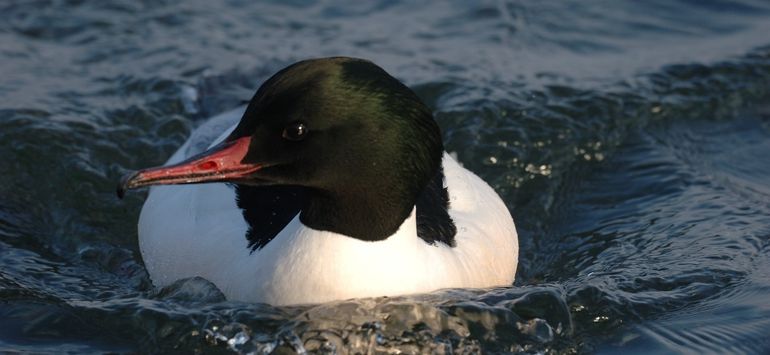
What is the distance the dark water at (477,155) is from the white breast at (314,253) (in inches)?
3.3

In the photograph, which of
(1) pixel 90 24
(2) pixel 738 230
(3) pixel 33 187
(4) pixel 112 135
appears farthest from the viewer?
(1) pixel 90 24

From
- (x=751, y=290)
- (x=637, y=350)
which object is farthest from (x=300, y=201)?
(x=751, y=290)

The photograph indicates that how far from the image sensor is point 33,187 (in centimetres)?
680

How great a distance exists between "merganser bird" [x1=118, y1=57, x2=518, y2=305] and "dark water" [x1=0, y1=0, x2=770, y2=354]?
0.39 ft

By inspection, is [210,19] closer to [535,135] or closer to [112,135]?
[112,135]

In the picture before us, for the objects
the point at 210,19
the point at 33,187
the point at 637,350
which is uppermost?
the point at 210,19

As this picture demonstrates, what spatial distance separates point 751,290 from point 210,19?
16.0ft

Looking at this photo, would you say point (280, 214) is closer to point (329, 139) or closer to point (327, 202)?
point (327, 202)

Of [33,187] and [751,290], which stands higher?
[33,187]

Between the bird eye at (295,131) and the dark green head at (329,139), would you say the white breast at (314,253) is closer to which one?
the dark green head at (329,139)

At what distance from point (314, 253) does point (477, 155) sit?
8.71 ft

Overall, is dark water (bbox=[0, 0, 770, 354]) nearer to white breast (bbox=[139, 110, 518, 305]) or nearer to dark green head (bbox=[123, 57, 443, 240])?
white breast (bbox=[139, 110, 518, 305])

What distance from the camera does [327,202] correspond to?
185 inches

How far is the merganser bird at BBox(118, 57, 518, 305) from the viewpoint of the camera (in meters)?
4.46
